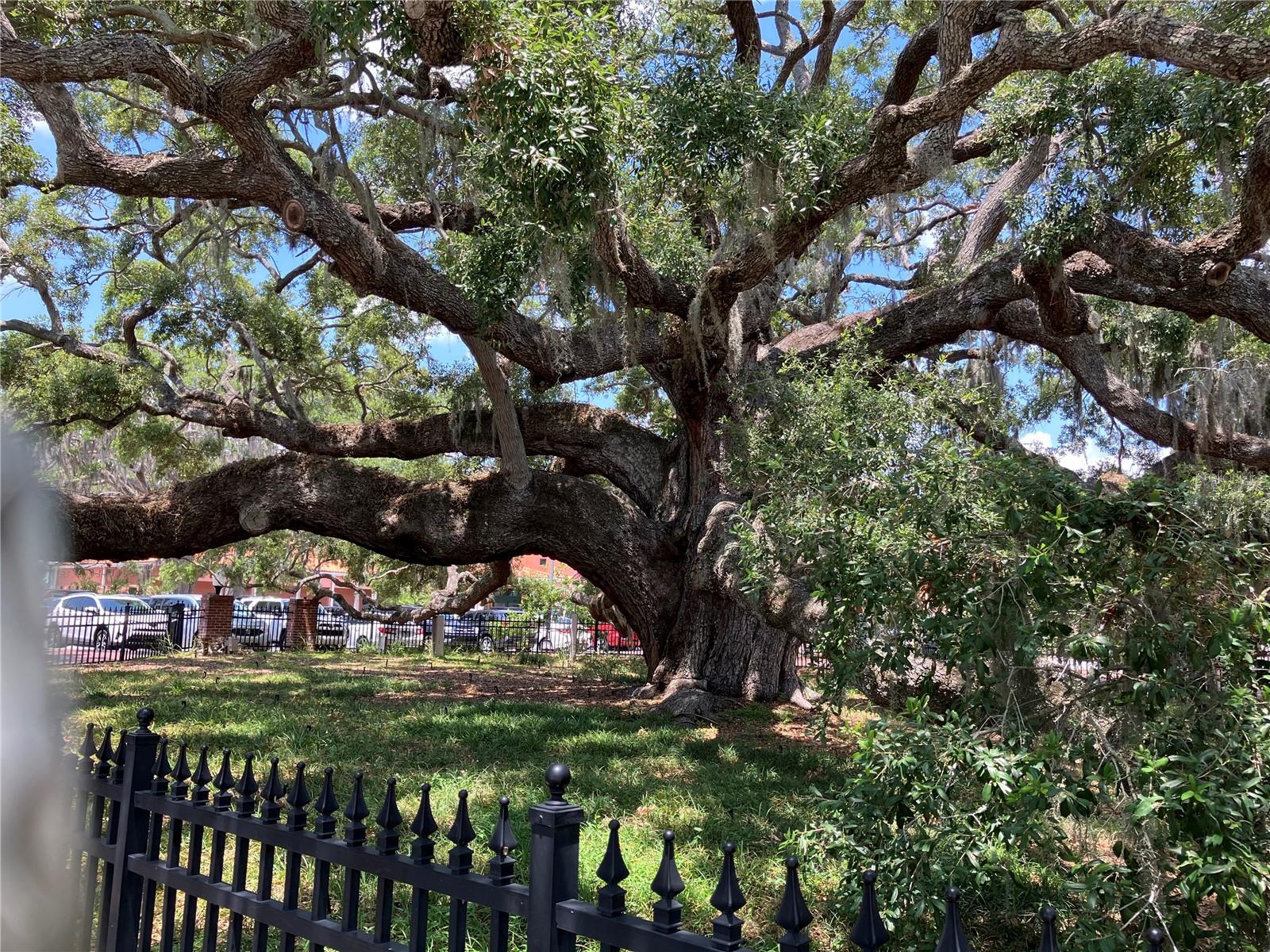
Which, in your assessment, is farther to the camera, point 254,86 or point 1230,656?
point 254,86

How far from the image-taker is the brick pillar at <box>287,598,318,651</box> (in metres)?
22.2

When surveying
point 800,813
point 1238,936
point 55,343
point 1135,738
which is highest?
point 55,343

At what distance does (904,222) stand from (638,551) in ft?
25.7

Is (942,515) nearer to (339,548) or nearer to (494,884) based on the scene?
(494,884)

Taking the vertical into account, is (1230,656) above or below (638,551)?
below

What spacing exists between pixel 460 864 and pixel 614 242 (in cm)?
676

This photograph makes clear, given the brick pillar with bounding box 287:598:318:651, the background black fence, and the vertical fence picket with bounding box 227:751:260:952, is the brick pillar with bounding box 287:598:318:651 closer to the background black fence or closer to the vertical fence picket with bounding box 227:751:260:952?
the background black fence

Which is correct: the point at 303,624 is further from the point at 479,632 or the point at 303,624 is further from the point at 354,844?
the point at 354,844

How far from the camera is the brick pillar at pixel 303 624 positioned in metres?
22.2

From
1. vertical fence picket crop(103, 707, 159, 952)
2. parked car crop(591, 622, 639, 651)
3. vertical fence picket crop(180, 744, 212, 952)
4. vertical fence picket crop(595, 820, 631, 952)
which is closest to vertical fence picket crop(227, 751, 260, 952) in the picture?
vertical fence picket crop(180, 744, 212, 952)

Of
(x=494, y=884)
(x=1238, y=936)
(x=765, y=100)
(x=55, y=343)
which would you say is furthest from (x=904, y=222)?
(x=494, y=884)

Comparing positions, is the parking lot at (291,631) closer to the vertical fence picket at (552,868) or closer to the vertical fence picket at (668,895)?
the vertical fence picket at (552,868)

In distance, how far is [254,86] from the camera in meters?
7.33

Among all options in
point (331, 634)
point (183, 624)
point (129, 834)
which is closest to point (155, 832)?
point (129, 834)
